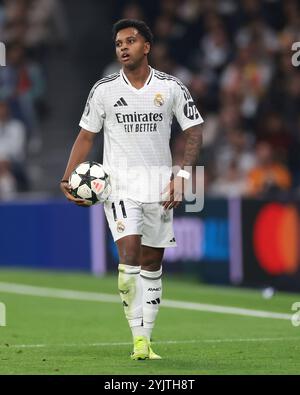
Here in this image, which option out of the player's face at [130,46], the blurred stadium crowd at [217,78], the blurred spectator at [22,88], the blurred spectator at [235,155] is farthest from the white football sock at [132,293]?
the blurred spectator at [22,88]

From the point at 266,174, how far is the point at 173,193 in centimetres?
792

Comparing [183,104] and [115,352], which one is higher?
[183,104]

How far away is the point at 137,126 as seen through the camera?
31.4 feet

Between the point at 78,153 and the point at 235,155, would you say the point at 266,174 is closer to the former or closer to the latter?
the point at 235,155

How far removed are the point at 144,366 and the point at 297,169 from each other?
9.54 metres

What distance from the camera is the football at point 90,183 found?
945 centimetres

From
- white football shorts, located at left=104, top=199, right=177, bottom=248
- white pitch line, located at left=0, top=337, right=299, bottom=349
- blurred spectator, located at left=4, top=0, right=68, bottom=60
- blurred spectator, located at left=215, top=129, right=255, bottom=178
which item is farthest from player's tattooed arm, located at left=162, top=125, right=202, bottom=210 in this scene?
blurred spectator, located at left=4, top=0, right=68, bottom=60

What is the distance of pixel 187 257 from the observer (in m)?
17.2

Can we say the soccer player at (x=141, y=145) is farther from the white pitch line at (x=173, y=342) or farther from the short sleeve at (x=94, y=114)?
the white pitch line at (x=173, y=342)

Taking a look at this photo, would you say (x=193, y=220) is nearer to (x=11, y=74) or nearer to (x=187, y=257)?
(x=187, y=257)
